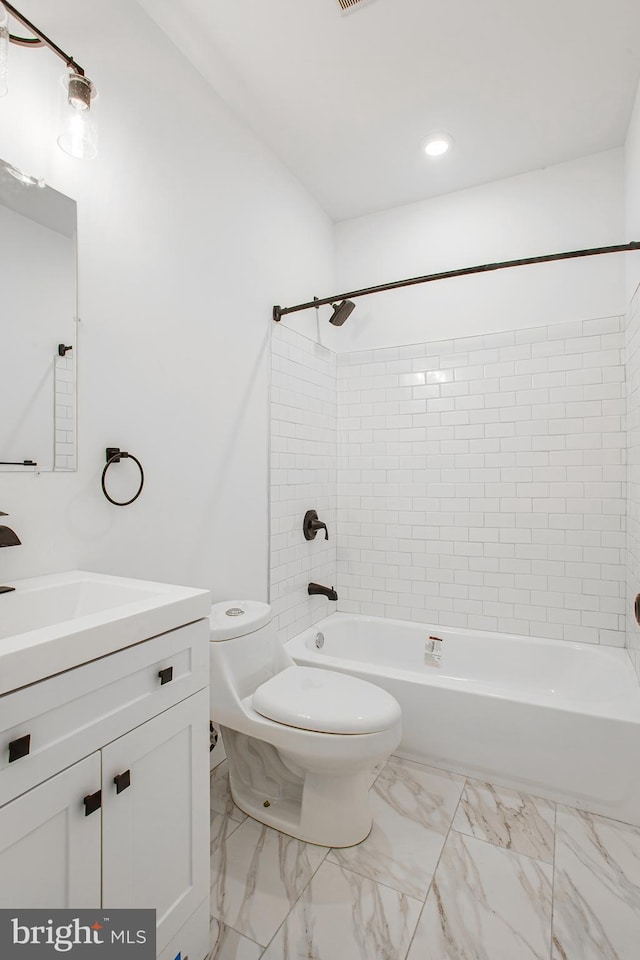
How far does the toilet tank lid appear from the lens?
167 centimetres

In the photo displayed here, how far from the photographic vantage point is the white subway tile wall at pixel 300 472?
7.97 feet

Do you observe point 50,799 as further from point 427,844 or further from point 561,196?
point 561,196

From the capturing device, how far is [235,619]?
5.76 ft

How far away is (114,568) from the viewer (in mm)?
1539

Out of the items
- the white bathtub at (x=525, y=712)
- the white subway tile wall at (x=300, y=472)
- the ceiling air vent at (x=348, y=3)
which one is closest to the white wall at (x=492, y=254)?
the white subway tile wall at (x=300, y=472)

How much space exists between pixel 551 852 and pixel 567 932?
11.8 inches

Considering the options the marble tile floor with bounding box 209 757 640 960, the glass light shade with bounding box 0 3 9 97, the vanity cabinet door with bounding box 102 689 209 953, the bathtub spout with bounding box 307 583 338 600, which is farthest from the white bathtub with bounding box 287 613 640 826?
the glass light shade with bounding box 0 3 9 97

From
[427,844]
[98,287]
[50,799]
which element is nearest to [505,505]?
[427,844]

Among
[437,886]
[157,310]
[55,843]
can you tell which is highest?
[157,310]

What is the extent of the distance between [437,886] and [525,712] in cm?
71

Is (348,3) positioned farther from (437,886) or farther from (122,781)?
(437,886)

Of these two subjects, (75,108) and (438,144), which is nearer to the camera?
(75,108)

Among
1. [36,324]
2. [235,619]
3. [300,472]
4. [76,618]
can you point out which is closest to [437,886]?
[235,619]

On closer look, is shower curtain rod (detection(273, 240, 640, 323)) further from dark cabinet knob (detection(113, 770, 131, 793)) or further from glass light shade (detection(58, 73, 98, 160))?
dark cabinet knob (detection(113, 770, 131, 793))
